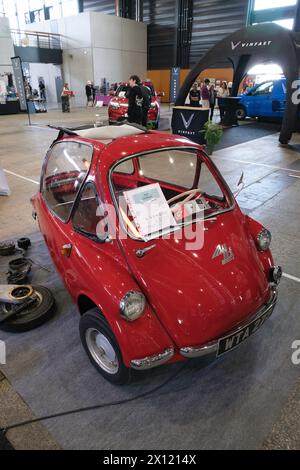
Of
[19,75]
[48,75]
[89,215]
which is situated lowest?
[89,215]

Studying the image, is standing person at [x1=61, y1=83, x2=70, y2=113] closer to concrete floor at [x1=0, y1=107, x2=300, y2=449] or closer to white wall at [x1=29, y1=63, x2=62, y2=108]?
concrete floor at [x1=0, y1=107, x2=300, y2=449]

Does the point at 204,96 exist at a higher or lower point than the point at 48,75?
lower

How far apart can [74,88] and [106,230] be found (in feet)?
81.8

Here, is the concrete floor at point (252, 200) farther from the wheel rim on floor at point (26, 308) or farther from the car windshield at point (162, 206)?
the car windshield at point (162, 206)

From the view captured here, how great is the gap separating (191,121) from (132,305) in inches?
330

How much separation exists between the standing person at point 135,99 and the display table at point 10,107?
11.9m

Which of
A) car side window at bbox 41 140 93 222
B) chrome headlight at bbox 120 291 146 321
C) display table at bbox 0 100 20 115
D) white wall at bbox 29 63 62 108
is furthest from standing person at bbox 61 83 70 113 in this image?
chrome headlight at bbox 120 291 146 321

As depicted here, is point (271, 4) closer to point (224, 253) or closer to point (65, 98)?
point (65, 98)

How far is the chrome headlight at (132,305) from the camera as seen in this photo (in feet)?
5.74

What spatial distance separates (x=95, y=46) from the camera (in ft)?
71.7

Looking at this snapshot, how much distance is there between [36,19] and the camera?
31094mm

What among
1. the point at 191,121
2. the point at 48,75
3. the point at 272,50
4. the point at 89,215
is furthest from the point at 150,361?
the point at 48,75

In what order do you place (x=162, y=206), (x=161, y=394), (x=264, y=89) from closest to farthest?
1. (x=161, y=394)
2. (x=162, y=206)
3. (x=264, y=89)

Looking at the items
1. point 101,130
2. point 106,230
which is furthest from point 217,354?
point 101,130
